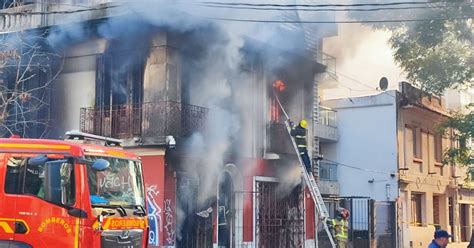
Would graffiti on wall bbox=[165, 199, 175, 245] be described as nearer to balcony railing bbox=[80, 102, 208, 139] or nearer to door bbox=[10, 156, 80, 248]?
balcony railing bbox=[80, 102, 208, 139]

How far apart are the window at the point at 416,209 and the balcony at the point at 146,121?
13.0 metres

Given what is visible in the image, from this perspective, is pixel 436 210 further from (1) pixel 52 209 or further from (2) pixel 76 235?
(1) pixel 52 209

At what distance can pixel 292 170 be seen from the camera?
1734cm

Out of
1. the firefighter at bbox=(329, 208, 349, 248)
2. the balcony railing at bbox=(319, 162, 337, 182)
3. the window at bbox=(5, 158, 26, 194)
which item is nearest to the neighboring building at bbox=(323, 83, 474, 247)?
the balcony railing at bbox=(319, 162, 337, 182)

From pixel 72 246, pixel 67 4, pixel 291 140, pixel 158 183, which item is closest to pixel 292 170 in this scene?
pixel 291 140

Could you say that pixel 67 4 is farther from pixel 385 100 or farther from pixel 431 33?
pixel 385 100

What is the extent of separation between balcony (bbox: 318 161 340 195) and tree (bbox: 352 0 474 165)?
6106 millimetres

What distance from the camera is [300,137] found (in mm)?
16391

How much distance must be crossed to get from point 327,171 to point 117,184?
16.2 meters

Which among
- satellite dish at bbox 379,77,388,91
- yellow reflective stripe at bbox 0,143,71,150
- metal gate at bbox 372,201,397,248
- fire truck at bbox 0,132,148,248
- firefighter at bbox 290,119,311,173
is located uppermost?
satellite dish at bbox 379,77,388,91

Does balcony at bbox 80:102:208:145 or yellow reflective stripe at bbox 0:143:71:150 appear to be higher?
balcony at bbox 80:102:208:145

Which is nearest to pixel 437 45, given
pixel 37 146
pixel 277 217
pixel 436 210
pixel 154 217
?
pixel 277 217

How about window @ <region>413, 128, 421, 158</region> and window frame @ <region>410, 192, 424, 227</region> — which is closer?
window frame @ <region>410, 192, 424, 227</region>

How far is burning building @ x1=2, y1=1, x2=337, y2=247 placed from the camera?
Answer: 45.6 feet
